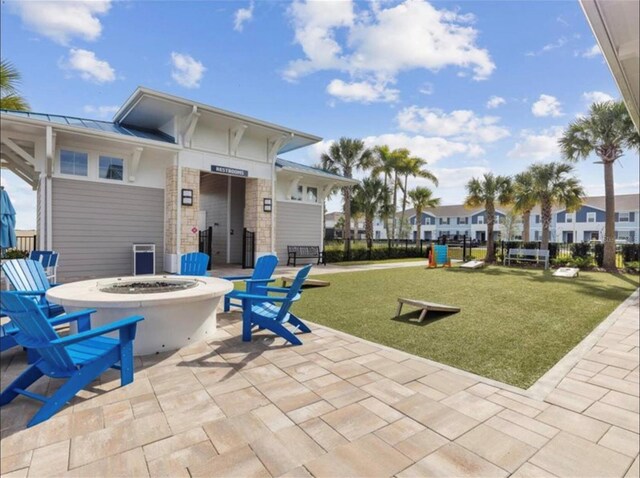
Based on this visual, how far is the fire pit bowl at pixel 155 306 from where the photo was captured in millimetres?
3408

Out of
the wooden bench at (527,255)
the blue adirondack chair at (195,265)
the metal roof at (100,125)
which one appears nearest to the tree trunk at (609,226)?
the wooden bench at (527,255)

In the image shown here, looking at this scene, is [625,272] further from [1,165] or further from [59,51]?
[1,165]

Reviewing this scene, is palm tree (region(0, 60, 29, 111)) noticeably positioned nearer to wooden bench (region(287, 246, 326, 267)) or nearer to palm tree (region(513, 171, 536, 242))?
wooden bench (region(287, 246, 326, 267))

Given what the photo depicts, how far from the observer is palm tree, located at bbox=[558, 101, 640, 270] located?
13258 millimetres

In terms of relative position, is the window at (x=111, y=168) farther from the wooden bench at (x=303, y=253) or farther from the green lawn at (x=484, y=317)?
the green lawn at (x=484, y=317)

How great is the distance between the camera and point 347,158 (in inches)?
859

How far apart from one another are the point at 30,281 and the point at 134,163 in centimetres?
665

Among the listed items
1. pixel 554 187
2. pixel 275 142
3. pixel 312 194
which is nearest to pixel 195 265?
pixel 275 142

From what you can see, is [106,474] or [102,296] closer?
[106,474]

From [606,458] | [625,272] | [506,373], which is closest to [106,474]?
[606,458]

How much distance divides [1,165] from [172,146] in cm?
527

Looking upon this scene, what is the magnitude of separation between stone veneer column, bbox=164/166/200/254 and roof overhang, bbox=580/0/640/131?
10625 millimetres

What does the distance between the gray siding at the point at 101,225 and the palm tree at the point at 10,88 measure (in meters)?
3.07

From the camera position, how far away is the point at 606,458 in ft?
6.73
